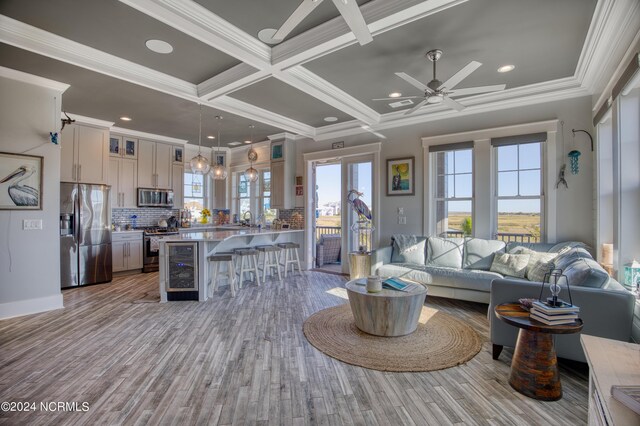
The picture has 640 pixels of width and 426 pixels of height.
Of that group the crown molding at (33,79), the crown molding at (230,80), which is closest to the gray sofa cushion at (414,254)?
the crown molding at (230,80)

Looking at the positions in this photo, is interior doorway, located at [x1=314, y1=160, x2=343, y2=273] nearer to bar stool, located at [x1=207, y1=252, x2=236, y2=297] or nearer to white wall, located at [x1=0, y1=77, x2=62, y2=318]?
bar stool, located at [x1=207, y1=252, x2=236, y2=297]

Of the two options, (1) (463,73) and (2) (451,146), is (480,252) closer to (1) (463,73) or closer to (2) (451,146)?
(2) (451,146)


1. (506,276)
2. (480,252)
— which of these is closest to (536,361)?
(506,276)

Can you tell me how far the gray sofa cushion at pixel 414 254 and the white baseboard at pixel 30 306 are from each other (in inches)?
184

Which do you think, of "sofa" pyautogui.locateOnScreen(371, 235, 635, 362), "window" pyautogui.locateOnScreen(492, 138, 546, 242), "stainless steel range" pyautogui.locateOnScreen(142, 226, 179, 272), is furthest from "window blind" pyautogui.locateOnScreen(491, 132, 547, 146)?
"stainless steel range" pyautogui.locateOnScreen(142, 226, 179, 272)

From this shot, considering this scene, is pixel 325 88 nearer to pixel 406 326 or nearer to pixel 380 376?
pixel 406 326

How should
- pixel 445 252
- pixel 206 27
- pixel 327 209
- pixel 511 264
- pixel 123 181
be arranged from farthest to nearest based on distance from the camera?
pixel 327 209 < pixel 123 181 < pixel 445 252 < pixel 511 264 < pixel 206 27

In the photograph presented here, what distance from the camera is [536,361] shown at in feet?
6.94

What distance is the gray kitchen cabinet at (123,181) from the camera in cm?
611

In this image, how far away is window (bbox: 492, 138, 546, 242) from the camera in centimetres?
430

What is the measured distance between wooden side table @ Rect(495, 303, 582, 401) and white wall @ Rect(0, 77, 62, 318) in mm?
5055

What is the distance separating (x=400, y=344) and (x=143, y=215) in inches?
244

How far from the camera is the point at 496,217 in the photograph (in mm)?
4625

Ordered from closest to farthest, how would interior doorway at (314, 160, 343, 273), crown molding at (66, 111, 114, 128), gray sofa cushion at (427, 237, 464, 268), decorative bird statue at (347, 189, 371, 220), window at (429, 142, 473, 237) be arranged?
gray sofa cushion at (427, 237, 464, 268) < window at (429, 142, 473, 237) < crown molding at (66, 111, 114, 128) < decorative bird statue at (347, 189, 371, 220) < interior doorway at (314, 160, 343, 273)
